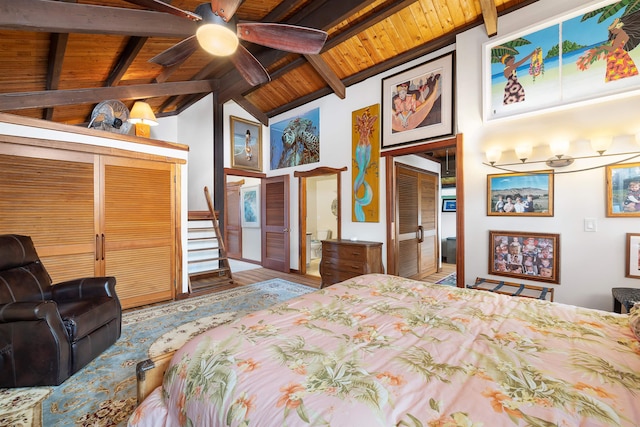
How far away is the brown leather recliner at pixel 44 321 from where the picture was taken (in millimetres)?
1841

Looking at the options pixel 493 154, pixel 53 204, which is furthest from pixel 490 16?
pixel 53 204

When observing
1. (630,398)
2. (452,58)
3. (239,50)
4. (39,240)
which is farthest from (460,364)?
(39,240)

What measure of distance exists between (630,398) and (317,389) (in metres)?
0.91

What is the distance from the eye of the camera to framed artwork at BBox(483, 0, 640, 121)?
7.32 feet

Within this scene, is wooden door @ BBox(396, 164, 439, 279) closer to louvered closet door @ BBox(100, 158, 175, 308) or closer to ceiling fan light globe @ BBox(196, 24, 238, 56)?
ceiling fan light globe @ BBox(196, 24, 238, 56)

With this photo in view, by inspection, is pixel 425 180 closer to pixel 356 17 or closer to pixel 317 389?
pixel 356 17

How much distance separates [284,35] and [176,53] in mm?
1140

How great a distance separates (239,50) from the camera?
2.39 meters

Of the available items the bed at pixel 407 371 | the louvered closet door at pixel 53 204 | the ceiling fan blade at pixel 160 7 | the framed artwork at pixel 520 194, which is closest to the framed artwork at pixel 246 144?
the louvered closet door at pixel 53 204

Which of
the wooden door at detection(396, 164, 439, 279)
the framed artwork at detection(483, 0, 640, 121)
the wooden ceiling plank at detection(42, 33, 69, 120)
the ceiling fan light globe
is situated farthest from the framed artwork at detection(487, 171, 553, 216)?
the wooden ceiling plank at detection(42, 33, 69, 120)

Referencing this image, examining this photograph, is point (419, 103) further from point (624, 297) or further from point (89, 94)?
point (89, 94)

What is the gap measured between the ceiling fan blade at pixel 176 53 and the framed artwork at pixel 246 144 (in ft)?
10.2

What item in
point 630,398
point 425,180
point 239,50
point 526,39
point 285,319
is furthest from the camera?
point 425,180

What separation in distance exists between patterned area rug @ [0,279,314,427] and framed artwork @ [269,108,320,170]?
9.04 feet
